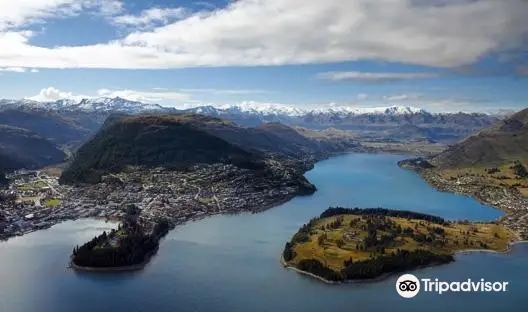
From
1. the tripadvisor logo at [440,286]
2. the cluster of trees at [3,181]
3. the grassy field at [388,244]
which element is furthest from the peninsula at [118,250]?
the cluster of trees at [3,181]

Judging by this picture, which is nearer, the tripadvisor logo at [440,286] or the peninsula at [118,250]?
the tripadvisor logo at [440,286]

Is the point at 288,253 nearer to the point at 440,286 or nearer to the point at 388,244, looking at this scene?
the point at 388,244

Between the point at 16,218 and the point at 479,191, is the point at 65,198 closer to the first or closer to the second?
the point at 16,218

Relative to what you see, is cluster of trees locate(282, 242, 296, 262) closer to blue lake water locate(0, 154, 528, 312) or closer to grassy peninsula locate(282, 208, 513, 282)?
grassy peninsula locate(282, 208, 513, 282)

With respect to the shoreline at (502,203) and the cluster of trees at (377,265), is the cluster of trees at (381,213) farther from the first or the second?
the cluster of trees at (377,265)

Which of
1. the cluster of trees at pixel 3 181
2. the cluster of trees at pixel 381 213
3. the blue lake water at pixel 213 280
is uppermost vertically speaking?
the cluster of trees at pixel 3 181

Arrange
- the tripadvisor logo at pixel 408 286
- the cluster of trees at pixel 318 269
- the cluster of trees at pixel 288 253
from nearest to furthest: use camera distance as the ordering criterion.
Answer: the tripadvisor logo at pixel 408 286, the cluster of trees at pixel 318 269, the cluster of trees at pixel 288 253

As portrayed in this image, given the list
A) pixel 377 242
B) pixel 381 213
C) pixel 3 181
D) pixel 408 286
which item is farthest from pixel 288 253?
pixel 3 181
